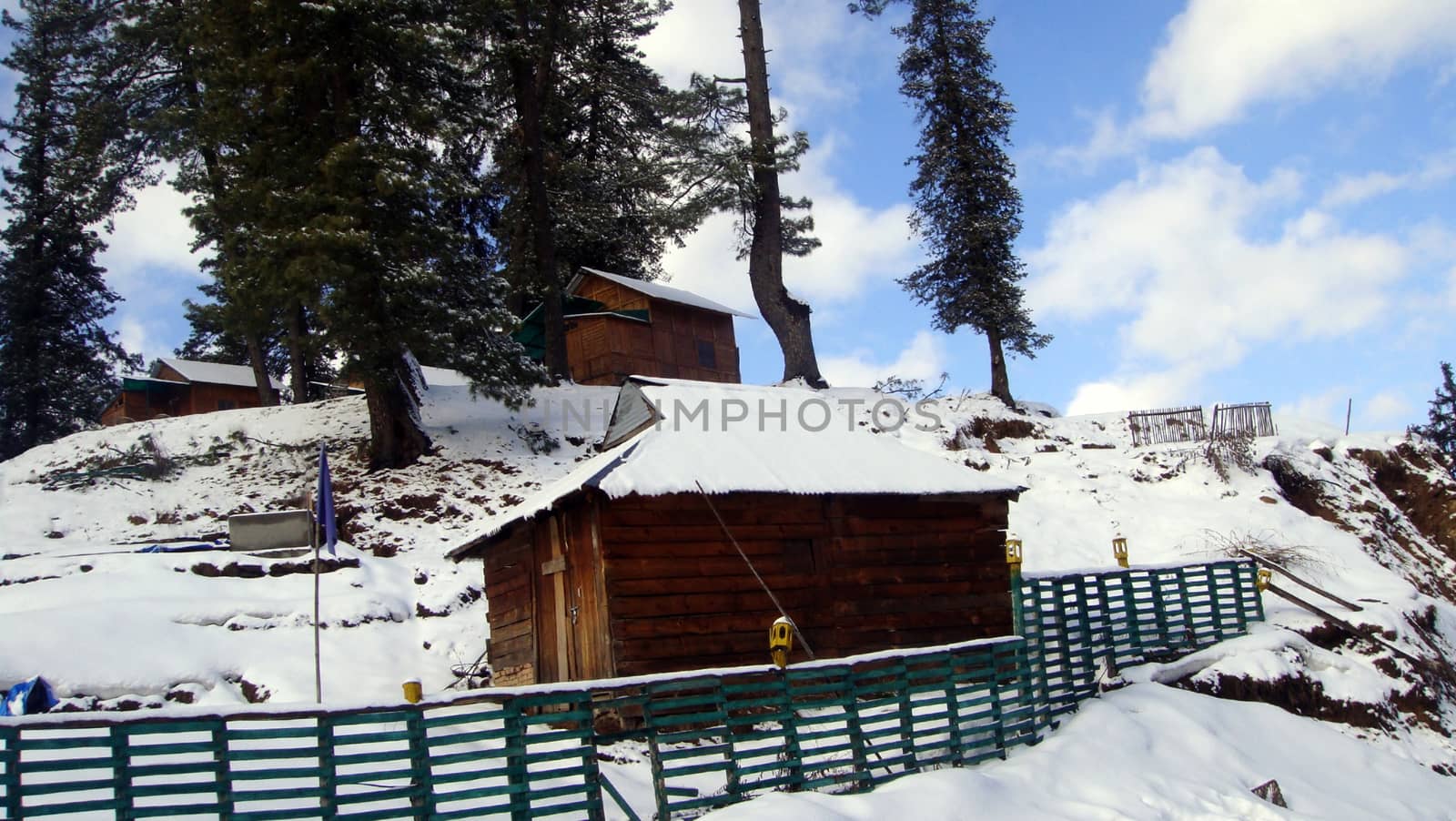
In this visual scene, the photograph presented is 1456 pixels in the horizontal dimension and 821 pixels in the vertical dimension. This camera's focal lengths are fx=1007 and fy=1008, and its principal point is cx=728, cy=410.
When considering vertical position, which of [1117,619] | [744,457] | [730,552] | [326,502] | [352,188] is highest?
[352,188]

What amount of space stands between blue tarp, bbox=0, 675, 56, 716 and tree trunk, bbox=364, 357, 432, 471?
10.8m

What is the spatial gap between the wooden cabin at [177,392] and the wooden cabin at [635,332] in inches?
518

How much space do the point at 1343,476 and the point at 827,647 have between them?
16.6m

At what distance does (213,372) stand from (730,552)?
33.7m

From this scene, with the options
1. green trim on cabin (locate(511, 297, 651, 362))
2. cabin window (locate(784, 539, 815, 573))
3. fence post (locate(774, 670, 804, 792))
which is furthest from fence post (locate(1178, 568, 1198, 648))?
green trim on cabin (locate(511, 297, 651, 362))

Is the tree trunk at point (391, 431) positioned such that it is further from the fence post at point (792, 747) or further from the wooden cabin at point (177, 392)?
the wooden cabin at point (177, 392)

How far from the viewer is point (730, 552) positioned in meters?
12.9

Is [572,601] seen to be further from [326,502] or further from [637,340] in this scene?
[637,340]

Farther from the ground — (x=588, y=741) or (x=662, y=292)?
(x=662, y=292)

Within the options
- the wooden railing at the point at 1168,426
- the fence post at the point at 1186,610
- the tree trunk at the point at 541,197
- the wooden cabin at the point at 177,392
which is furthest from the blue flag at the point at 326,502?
the wooden cabin at the point at 177,392

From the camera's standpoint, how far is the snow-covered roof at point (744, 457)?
12531 mm

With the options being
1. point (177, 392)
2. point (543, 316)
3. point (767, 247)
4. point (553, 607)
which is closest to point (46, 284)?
point (177, 392)

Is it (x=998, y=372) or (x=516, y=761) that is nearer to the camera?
(x=516, y=761)

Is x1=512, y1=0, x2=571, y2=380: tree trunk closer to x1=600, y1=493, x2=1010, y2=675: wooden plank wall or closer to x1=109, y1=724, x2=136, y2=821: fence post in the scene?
x1=600, y1=493, x2=1010, y2=675: wooden plank wall
